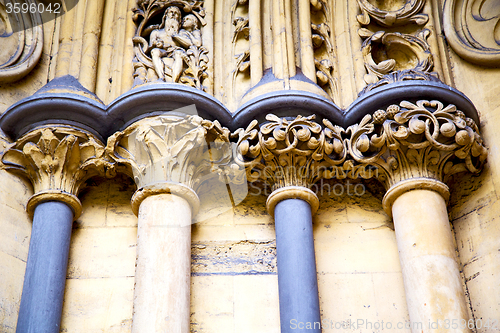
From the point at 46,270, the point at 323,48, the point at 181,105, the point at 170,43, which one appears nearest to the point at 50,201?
the point at 46,270

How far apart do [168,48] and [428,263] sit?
7.35ft

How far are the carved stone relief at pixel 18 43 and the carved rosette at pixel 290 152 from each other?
155 cm

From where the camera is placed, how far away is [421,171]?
391 cm

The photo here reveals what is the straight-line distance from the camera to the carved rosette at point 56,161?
394 centimetres

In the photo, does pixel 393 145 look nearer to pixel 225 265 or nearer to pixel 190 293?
pixel 225 265

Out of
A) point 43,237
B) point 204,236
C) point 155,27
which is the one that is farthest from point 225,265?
point 155,27

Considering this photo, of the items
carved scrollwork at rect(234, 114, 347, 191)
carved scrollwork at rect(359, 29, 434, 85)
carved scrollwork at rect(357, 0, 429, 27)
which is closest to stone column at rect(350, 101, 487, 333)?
carved scrollwork at rect(234, 114, 347, 191)

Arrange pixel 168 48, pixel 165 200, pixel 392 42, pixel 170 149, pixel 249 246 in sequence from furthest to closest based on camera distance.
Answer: pixel 392 42 → pixel 168 48 → pixel 249 246 → pixel 170 149 → pixel 165 200

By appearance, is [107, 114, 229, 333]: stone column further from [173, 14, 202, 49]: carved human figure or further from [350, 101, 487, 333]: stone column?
[350, 101, 487, 333]: stone column

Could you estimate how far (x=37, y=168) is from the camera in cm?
398

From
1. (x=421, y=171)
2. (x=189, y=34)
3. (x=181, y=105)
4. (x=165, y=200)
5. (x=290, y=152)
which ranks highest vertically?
(x=189, y=34)

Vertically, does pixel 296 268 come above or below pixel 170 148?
below

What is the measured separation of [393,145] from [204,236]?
1304 mm

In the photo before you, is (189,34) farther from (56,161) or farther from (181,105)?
(56,161)
